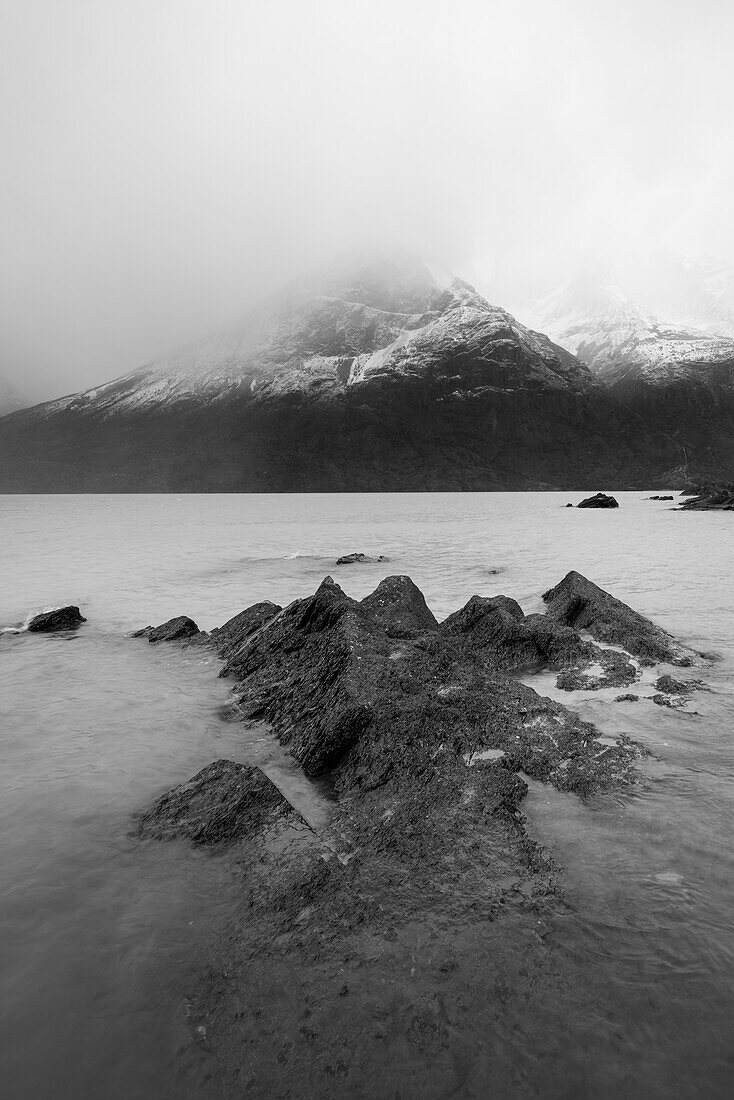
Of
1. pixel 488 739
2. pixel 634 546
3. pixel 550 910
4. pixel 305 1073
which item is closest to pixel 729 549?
pixel 634 546

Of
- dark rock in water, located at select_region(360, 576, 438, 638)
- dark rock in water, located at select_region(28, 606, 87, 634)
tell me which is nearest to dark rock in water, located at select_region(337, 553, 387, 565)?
dark rock in water, located at select_region(28, 606, 87, 634)

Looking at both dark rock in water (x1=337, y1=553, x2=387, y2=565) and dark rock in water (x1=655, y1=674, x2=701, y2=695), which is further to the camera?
dark rock in water (x1=337, y1=553, x2=387, y2=565)

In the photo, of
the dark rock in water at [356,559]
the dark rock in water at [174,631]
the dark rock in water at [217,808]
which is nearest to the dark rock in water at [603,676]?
the dark rock in water at [217,808]

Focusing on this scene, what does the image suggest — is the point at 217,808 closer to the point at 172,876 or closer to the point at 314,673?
the point at 172,876

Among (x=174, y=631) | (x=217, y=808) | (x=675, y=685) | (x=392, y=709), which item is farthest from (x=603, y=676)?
(x=174, y=631)

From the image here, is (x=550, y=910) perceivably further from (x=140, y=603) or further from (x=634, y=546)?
(x=634, y=546)

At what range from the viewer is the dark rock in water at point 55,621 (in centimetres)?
1514

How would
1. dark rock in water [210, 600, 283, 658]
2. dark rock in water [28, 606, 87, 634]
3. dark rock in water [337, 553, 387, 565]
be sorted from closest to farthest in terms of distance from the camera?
dark rock in water [210, 600, 283, 658]
dark rock in water [28, 606, 87, 634]
dark rock in water [337, 553, 387, 565]

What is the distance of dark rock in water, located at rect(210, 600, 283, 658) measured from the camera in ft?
39.6

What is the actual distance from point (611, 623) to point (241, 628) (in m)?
7.64

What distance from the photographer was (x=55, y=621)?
15461 mm

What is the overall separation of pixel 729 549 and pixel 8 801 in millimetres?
34077

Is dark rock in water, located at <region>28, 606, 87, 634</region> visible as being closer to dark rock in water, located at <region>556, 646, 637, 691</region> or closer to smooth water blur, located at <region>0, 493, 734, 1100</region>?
smooth water blur, located at <region>0, 493, 734, 1100</region>

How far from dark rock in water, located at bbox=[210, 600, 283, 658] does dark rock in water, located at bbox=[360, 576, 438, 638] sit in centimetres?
200
